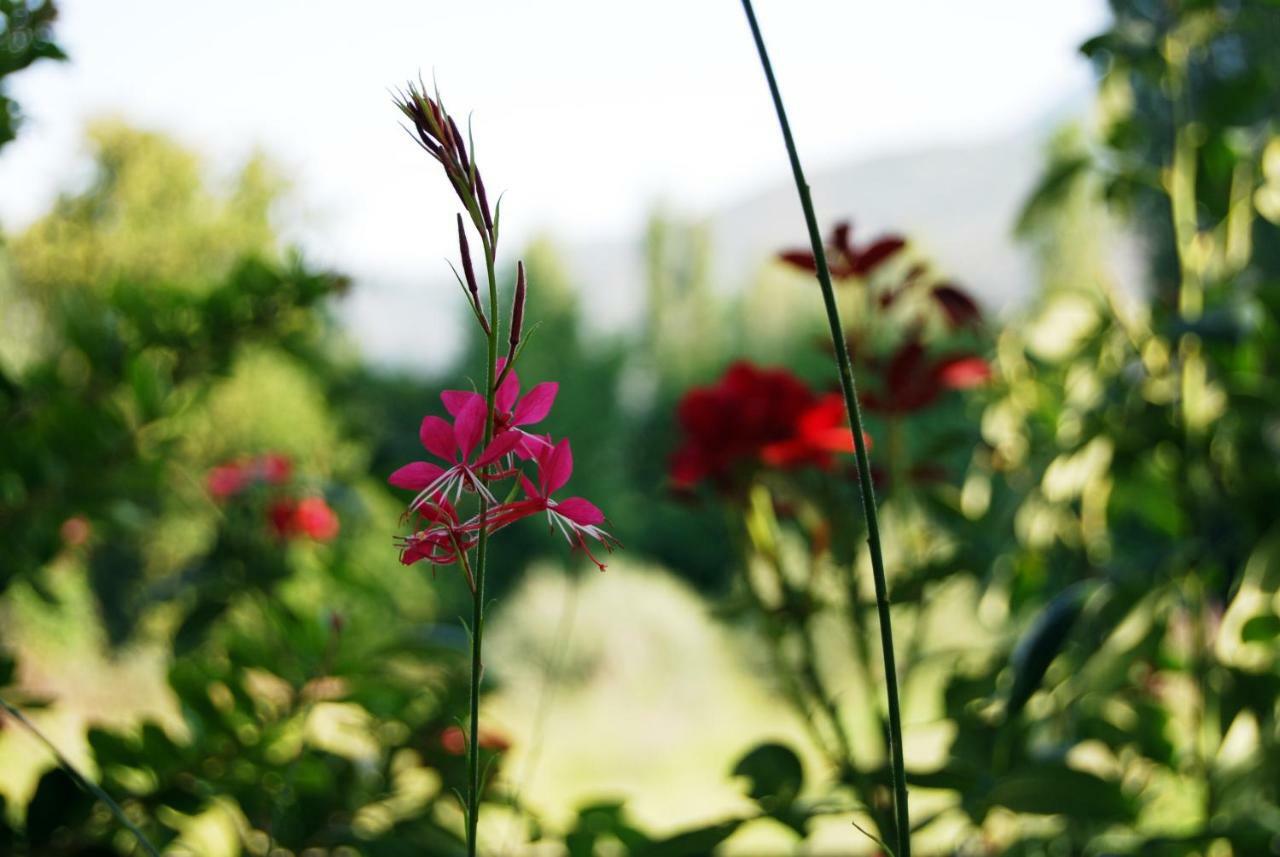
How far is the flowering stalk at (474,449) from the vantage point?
0.22m

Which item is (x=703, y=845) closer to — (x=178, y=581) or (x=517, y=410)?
(x=517, y=410)

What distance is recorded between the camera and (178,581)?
0.89 meters

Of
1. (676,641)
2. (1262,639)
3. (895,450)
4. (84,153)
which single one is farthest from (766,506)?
(84,153)

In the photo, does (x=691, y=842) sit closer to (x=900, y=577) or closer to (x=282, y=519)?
(x=900, y=577)

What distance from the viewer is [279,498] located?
103 centimetres

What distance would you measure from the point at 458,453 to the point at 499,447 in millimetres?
22

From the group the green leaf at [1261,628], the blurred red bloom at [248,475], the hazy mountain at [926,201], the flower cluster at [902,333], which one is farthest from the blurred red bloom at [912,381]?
the hazy mountain at [926,201]

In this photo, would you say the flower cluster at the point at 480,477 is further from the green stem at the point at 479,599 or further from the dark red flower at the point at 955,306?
the dark red flower at the point at 955,306

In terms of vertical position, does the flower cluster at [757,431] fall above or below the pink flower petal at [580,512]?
below

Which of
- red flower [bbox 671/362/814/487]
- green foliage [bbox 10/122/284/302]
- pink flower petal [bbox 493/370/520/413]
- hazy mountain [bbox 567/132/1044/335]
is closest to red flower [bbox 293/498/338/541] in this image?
red flower [bbox 671/362/814/487]

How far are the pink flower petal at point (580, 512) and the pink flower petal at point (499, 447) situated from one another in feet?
0.06

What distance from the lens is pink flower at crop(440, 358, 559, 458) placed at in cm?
25

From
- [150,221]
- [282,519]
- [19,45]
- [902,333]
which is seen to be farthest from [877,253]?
[150,221]

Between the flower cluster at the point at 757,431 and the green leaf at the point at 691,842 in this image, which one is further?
the flower cluster at the point at 757,431
